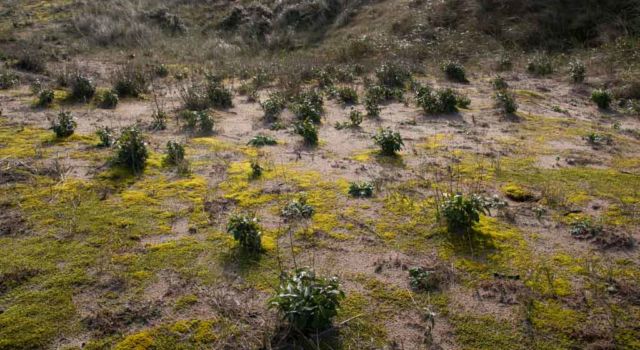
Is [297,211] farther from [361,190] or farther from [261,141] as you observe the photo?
[261,141]

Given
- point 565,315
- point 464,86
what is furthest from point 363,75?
point 565,315

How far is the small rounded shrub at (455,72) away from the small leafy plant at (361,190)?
26.1ft

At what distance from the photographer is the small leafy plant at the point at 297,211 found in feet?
18.1

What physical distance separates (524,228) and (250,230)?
121 inches

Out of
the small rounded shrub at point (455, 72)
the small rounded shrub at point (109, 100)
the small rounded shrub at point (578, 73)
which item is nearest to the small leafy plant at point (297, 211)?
the small rounded shrub at point (109, 100)

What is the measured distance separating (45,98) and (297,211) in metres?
7.30

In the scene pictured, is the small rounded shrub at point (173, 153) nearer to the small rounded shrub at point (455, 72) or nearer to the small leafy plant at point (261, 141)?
the small leafy plant at point (261, 141)

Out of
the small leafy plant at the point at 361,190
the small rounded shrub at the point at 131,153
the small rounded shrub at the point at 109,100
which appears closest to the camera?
the small leafy plant at the point at 361,190

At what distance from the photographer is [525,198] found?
601 centimetres

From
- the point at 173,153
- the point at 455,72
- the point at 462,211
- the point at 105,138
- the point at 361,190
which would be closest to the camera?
the point at 462,211

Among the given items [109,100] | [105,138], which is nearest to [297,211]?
[105,138]

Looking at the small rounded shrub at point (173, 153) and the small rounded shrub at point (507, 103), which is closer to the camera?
the small rounded shrub at point (173, 153)

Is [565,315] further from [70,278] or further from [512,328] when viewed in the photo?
[70,278]

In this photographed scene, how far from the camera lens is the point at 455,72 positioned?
42.5 ft
